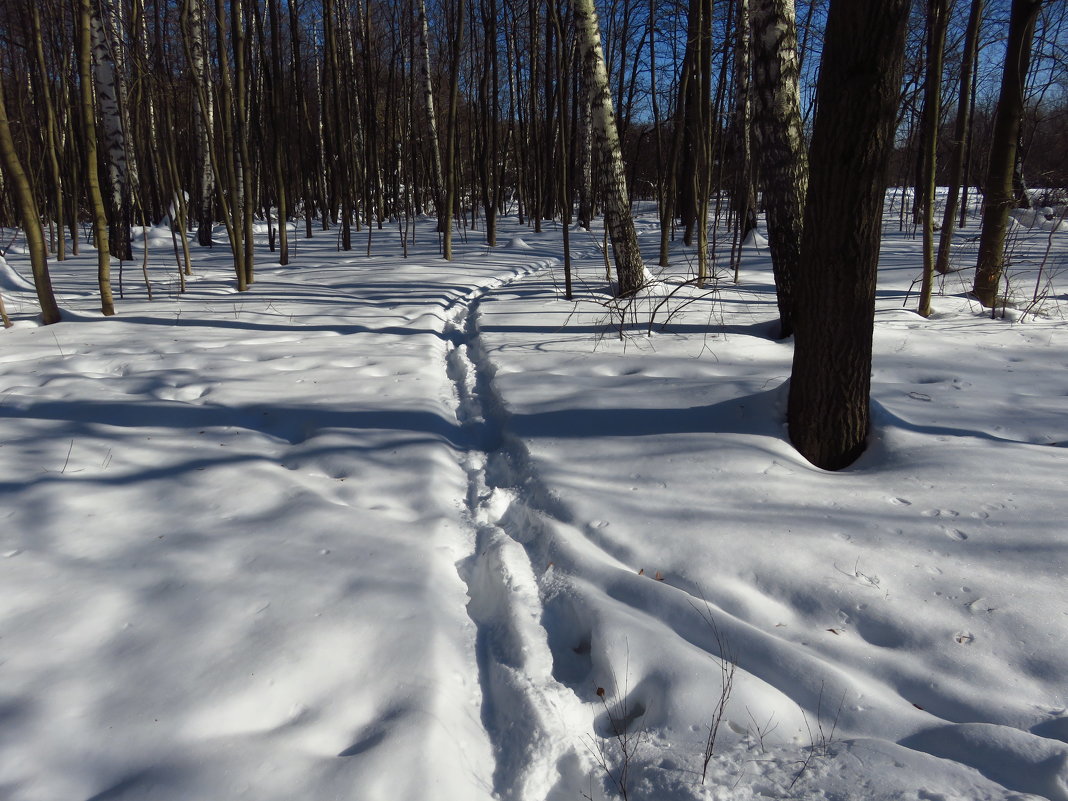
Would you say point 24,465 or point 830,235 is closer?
point 830,235

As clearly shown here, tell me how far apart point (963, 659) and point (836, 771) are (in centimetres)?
63

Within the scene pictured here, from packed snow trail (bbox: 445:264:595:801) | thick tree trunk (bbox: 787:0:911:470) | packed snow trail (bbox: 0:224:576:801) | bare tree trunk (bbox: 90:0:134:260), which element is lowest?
A: packed snow trail (bbox: 445:264:595:801)

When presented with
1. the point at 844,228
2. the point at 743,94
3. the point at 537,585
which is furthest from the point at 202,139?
the point at 537,585

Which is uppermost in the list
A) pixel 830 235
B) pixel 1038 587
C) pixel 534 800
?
pixel 830 235

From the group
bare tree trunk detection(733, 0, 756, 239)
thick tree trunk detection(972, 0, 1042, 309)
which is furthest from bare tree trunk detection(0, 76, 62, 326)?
thick tree trunk detection(972, 0, 1042, 309)

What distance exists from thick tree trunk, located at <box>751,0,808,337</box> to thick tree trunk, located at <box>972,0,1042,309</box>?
2.42 meters

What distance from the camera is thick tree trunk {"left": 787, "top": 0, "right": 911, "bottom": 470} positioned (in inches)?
101

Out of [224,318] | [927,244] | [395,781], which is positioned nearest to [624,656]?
[395,781]

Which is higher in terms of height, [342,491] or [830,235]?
[830,235]

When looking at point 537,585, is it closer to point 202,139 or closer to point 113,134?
point 113,134

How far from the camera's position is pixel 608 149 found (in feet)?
22.4

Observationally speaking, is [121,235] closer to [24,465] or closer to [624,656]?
[24,465]

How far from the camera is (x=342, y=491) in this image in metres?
3.03

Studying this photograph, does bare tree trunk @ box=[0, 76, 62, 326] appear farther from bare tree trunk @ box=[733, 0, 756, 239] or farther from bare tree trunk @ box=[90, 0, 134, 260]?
bare tree trunk @ box=[733, 0, 756, 239]
